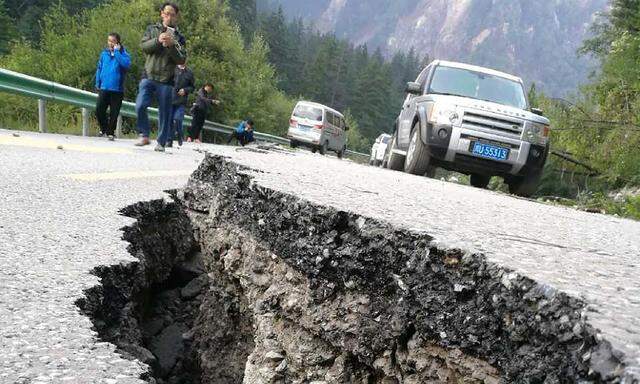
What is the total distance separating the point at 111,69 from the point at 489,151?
19.8ft

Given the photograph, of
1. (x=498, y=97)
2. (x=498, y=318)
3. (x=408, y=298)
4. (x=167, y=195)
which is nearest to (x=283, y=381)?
(x=408, y=298)

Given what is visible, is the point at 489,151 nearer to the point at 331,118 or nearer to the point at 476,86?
the point at 476,86

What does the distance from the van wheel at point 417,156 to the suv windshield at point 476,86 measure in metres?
0.83

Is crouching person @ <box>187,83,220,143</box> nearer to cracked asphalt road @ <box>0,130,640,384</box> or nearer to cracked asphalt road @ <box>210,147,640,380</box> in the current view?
cracked asphalt road @ <box>0,130,640,384</box>

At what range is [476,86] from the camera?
24.6 feet

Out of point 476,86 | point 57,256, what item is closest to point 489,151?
point 476,86

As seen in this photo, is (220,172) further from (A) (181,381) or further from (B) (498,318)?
(B) (498,318)

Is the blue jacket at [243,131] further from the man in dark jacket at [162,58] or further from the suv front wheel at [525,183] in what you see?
the suv front wheel at [525,183]

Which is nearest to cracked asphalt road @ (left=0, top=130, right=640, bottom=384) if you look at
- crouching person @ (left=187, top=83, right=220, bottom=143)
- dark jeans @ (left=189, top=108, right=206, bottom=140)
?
crouching person @ (left=187, top=83, right=220, bottom=143)

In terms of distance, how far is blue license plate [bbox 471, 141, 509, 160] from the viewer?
21.2ft

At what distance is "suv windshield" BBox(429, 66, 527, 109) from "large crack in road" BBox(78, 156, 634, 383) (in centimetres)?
513

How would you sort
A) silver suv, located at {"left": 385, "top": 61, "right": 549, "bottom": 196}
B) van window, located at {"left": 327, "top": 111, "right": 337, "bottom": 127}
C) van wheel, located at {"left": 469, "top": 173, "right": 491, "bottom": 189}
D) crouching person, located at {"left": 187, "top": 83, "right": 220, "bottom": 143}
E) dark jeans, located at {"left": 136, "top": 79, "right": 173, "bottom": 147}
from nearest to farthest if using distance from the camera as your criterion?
1. silver suv, located at {"left": 385, "top": 61, "right": 549, "bottom": 196}
2. dark jeans, located at {"left": 136, "top": 79, "right": 173, "bottom": 147}
3. van wheel, located at {"left": 469, "top": 173, "right": 491, "bottom": 189}
4. crouching person, located at {"left": 187, "top": 83, "right": 220, "bottom": 143}
5. van window, located at {"left": 327, "top": 111, "right": 337, "bottom": 127}

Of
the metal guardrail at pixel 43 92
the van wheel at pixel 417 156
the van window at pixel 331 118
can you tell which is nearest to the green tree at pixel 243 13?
the van window at pixel 331 118

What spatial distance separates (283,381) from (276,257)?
1.54 ft
